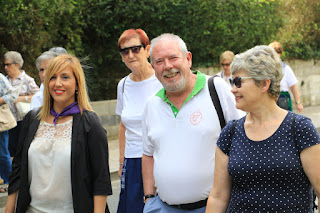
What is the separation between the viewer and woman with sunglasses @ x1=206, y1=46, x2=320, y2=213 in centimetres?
269

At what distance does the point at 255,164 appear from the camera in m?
2.76

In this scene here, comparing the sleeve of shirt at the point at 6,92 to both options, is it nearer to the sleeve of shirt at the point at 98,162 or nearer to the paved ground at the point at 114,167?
the paved ground at the point at 114,167

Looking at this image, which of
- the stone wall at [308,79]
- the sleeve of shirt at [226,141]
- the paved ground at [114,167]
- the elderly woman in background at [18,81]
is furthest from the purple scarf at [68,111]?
the stone wall at [308,79]

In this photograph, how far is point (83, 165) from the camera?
338cm

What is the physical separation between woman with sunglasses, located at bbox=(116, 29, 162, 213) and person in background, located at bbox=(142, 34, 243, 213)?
75 cm

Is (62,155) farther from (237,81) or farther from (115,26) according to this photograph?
(115,26)

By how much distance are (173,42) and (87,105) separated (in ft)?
2.39

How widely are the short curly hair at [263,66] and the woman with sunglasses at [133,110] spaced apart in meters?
1.88

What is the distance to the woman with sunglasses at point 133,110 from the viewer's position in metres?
4.54

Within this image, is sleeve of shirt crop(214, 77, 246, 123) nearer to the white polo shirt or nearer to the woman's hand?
the white polo shirt

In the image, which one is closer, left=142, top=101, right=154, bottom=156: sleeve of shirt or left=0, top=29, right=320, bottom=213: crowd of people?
left=0, top=29, right=320, bottom=213: crowd of people

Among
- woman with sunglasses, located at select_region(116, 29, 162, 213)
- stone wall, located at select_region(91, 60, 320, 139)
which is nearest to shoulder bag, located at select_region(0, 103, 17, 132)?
woman with sunglasses, located at select_region(116, 29, 162, 213)

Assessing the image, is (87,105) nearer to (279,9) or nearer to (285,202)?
(285,202)

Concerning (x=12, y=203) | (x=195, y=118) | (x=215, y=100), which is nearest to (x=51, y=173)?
(x=12, y=203)
